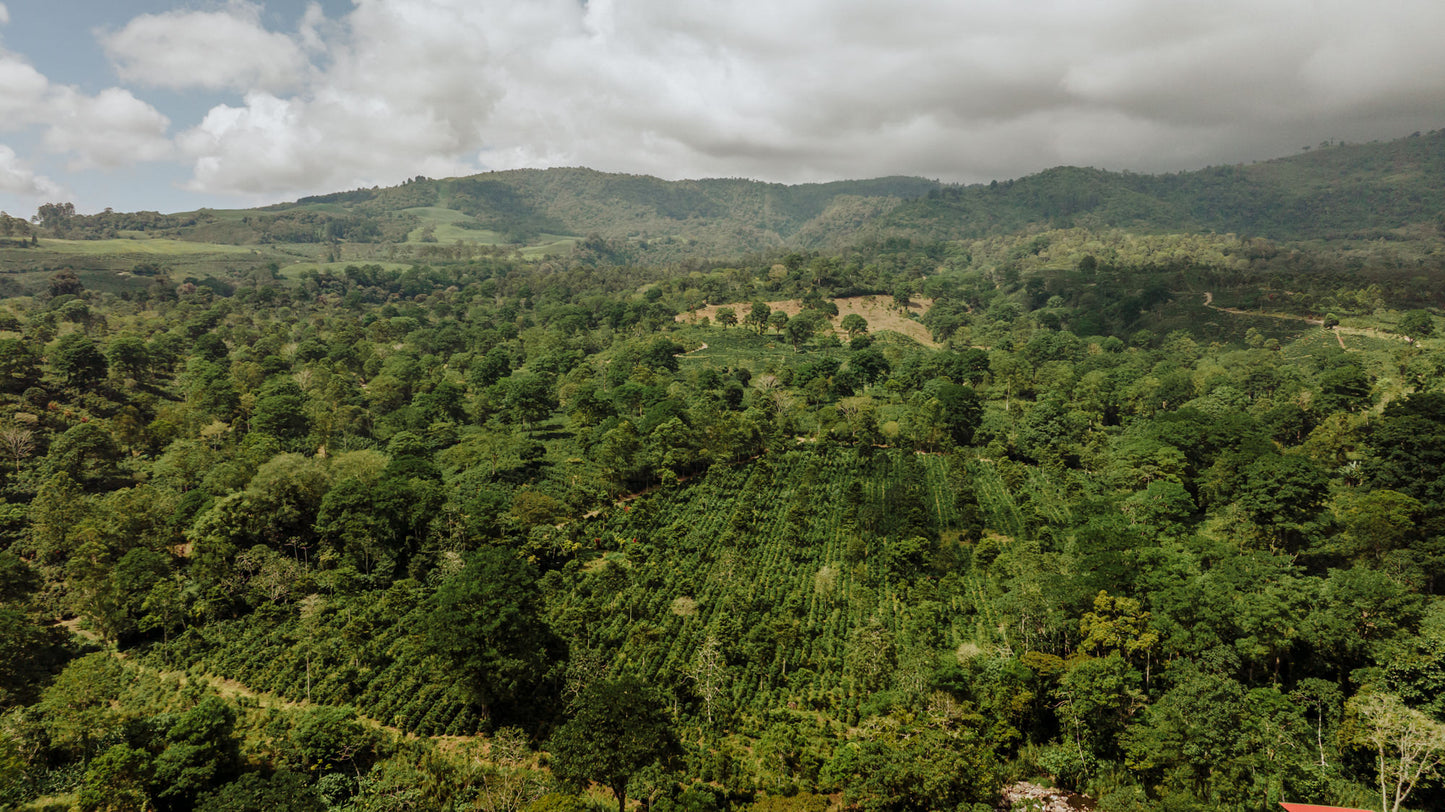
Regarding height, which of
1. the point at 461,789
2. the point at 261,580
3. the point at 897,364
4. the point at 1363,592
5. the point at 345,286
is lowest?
the point at 461,789

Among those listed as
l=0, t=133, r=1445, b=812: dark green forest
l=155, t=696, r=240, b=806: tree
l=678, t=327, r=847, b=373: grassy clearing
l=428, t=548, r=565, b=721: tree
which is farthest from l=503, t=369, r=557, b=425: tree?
l=155, t=696, r=240, b=806: tree

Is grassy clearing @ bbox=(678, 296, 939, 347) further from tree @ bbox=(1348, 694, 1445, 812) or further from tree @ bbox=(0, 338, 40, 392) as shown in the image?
tree @ bbox=(1348, 694, 1445, 812)

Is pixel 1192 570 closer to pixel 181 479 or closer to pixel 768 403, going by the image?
pixel 768 403

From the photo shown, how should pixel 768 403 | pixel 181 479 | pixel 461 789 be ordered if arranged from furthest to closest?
1. pixel 768 403
2. pixel 181 479
3. pixel 461 789

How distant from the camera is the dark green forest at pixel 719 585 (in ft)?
77.7

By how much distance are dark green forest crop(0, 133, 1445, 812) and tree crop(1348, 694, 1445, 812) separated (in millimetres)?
192

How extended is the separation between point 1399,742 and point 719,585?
30.3 metres

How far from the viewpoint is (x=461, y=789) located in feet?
80.6

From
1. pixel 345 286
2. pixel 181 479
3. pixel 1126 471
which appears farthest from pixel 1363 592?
pixel 345 286

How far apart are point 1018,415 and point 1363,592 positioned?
43367 millimetres

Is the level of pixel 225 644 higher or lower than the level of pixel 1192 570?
lower

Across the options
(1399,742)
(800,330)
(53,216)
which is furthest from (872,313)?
(53,216)

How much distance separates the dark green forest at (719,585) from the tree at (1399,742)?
0.63ft

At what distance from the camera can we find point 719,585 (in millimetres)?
39719
